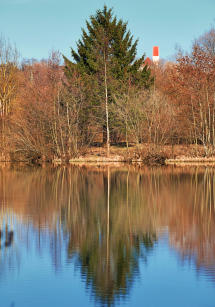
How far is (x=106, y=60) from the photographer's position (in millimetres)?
42156

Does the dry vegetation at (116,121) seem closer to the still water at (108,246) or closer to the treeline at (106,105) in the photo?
the treeline at (106,105)

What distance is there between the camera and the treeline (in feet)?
122

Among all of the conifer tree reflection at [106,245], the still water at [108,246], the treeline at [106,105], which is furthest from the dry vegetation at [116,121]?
the conifer tree reflection at [106,245]

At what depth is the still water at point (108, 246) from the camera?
8.26 metres

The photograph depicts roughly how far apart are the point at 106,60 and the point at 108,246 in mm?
32062

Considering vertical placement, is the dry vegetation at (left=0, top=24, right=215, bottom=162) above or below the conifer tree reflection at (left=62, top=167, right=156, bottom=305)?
above

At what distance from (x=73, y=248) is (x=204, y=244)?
9.36 ft

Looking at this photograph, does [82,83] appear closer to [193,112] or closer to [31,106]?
[31,106]

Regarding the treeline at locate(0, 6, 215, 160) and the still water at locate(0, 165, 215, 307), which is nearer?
the still water at locate(0, 165, 215, 307)

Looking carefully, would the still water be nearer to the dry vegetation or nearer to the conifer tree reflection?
the conifer tree reflection

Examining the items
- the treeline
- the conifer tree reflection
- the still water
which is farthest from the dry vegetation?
the conifer tree reflection

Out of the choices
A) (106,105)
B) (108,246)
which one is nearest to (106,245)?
(108,246)

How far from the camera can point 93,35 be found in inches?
1777

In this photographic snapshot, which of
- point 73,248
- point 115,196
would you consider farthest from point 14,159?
point 73,248
